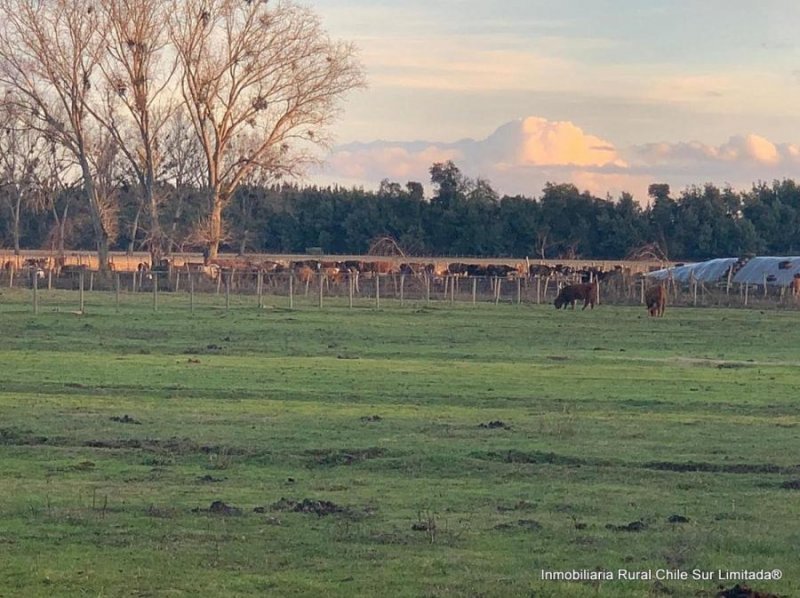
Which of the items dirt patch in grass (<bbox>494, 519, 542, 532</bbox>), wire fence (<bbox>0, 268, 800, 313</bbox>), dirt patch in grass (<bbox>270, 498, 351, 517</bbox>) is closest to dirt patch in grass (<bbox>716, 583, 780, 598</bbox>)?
dirt patch in grass (<bbox>494, 519, 542, 532</bbox>)

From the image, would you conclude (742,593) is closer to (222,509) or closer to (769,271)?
(222,509)

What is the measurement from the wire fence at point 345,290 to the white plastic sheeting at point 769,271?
2823 mm

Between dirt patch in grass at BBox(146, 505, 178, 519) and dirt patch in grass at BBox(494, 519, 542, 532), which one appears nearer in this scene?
dirt patch in grass at BBox(494, 519, 542, 532)

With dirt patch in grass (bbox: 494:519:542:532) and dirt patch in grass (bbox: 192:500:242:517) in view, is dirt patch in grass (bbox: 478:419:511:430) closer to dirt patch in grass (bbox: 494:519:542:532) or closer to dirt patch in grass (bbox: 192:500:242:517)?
dirt patch in grass (bbox: 494:519:542:532)

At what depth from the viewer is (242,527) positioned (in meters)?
11.0

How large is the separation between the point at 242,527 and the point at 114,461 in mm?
3917

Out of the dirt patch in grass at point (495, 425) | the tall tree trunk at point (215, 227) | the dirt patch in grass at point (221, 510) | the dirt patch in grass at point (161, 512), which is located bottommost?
the dirt patch in grass at point (161, 512)

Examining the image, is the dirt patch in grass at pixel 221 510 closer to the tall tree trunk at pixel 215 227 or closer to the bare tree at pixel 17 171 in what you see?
the tall tree trunk at pixel 215 227

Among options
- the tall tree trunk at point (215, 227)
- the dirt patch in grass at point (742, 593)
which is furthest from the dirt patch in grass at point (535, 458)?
the tall tree trunk at point (215, 227)

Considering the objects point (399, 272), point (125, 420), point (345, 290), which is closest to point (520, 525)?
point (125, 420)

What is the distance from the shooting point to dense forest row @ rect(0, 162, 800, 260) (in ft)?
331

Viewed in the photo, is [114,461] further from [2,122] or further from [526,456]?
[2,122]

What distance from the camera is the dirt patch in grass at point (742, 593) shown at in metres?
8.87

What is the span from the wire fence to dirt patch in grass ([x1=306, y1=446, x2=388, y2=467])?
110 feet
